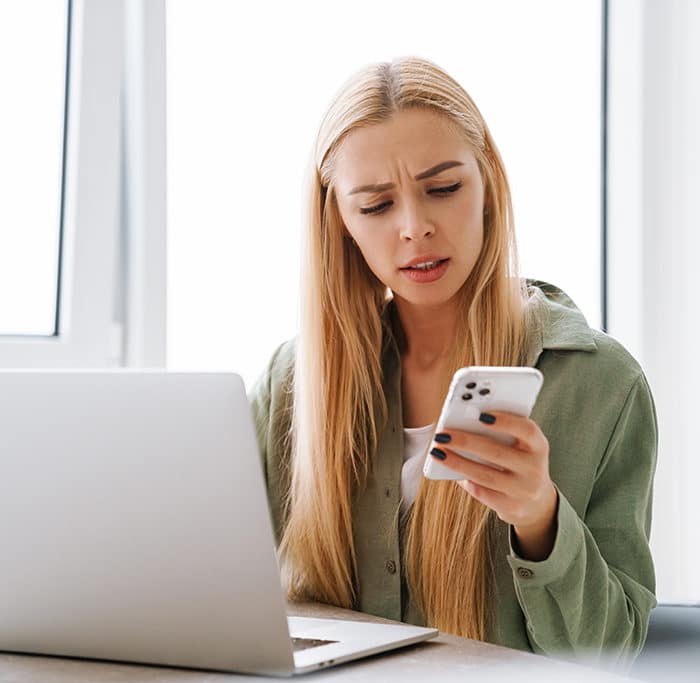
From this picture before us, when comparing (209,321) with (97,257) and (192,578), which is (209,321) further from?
(192,578)

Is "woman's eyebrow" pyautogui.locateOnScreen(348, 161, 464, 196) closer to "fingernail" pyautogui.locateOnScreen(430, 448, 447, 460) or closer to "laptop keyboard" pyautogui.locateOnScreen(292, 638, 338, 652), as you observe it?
"fingernail" pyautogui.locateOnScreen(430, 448, 447, 460)

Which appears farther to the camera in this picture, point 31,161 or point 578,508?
point 31,161

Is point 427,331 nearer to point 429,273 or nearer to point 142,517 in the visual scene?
point 429,273

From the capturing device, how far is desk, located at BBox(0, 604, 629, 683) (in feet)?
2.57

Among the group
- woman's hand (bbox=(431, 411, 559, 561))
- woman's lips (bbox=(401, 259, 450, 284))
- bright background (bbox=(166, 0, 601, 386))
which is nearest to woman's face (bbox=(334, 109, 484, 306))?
woman's lips (bbox=(401, 259, 450, 284))

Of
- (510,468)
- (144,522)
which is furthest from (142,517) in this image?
(510,468)

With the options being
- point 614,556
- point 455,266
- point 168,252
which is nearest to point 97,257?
point 168,252

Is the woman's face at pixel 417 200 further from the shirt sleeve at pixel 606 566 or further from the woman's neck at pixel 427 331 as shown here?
the shirt sleeve at pixel 606 566

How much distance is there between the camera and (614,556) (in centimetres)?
120

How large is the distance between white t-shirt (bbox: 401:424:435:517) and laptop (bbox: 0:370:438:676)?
1.64ft

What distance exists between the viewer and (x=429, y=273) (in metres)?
1.28

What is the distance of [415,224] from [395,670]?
0.61 meters

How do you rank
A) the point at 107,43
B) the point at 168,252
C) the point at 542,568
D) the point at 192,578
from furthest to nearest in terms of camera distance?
the point at 168,252, the point at 107,43, the point at 542,568, the point at 192,578

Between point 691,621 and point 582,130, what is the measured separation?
1453 mm
